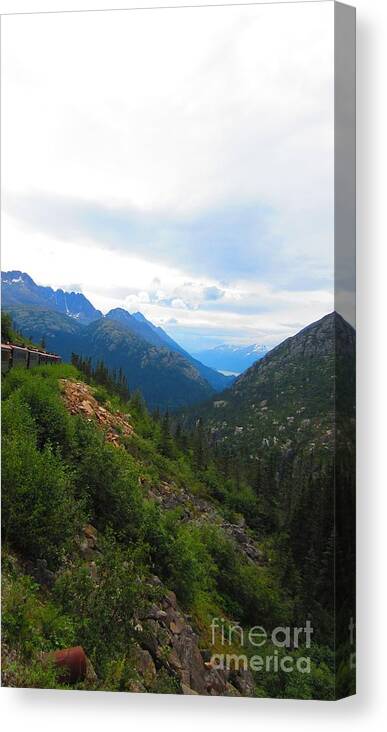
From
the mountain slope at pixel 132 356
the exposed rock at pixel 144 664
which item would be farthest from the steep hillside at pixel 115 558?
the mountain slope at pixel 132 356

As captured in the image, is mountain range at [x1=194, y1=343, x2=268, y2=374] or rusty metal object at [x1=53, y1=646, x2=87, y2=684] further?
mountain range at [x1=194, y1=343, x2=268, y2=374]

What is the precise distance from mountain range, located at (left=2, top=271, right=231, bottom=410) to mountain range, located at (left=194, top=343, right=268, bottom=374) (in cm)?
9

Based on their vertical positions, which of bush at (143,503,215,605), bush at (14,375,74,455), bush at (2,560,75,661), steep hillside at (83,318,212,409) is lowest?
bush at (2,560,75,661)

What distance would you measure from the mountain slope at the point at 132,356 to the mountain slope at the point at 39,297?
0.06 metres

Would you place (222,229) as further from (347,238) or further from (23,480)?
(23,480)

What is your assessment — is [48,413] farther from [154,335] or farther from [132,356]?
[154,335]

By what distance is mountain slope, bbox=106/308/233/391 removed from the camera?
22.4ft

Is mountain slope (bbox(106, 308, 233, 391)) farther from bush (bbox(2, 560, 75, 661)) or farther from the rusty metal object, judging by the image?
the rusty metal object

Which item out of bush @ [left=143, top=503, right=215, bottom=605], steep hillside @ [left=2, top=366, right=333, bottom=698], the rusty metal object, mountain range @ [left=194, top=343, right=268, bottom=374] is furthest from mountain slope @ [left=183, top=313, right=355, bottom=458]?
the rusty metal object

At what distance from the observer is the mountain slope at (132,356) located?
683 centimetres

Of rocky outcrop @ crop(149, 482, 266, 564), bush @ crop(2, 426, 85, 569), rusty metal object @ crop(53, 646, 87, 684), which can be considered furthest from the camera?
bush @ crop(2, 426, 85, 569)

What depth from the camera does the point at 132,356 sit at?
692 cm

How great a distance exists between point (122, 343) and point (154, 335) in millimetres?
288

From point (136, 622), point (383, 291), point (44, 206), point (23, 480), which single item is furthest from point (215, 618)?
point (44, 206)
